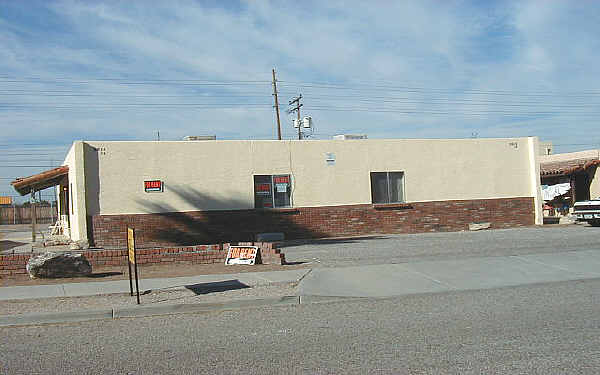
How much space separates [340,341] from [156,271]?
7.58m

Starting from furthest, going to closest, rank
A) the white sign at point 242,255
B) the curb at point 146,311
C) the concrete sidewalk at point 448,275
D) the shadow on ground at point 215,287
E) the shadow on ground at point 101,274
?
the white sign at point 242,255
the shadow on ground at point 101,274
the concrete sidewalk at point 448,275
the shadow on ground at point 215,287
the curb at point 146,311

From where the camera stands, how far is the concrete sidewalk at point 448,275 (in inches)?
459

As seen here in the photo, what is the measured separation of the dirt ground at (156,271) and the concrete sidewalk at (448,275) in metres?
1.72

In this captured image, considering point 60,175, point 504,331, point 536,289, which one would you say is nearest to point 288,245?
point 60,175

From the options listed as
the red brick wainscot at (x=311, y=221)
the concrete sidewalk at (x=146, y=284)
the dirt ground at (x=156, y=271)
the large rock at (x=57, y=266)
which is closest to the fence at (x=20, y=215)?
the red brick wainscot at (x=311, y=221)

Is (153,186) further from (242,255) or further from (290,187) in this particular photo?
(242,255)

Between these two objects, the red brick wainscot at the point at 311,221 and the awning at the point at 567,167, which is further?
the awning at the point at 567,167

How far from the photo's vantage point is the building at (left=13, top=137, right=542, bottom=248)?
22547 mm

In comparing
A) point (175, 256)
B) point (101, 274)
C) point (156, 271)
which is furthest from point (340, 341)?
point (175, 256)

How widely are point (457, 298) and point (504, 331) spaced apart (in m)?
2.76

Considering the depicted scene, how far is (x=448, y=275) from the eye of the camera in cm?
Answer: 1295

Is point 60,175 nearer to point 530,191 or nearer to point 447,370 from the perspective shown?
point 530,191

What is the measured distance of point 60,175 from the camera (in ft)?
80.9

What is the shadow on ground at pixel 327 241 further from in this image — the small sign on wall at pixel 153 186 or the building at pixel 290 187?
the small sign on wall at pixel 153 186
